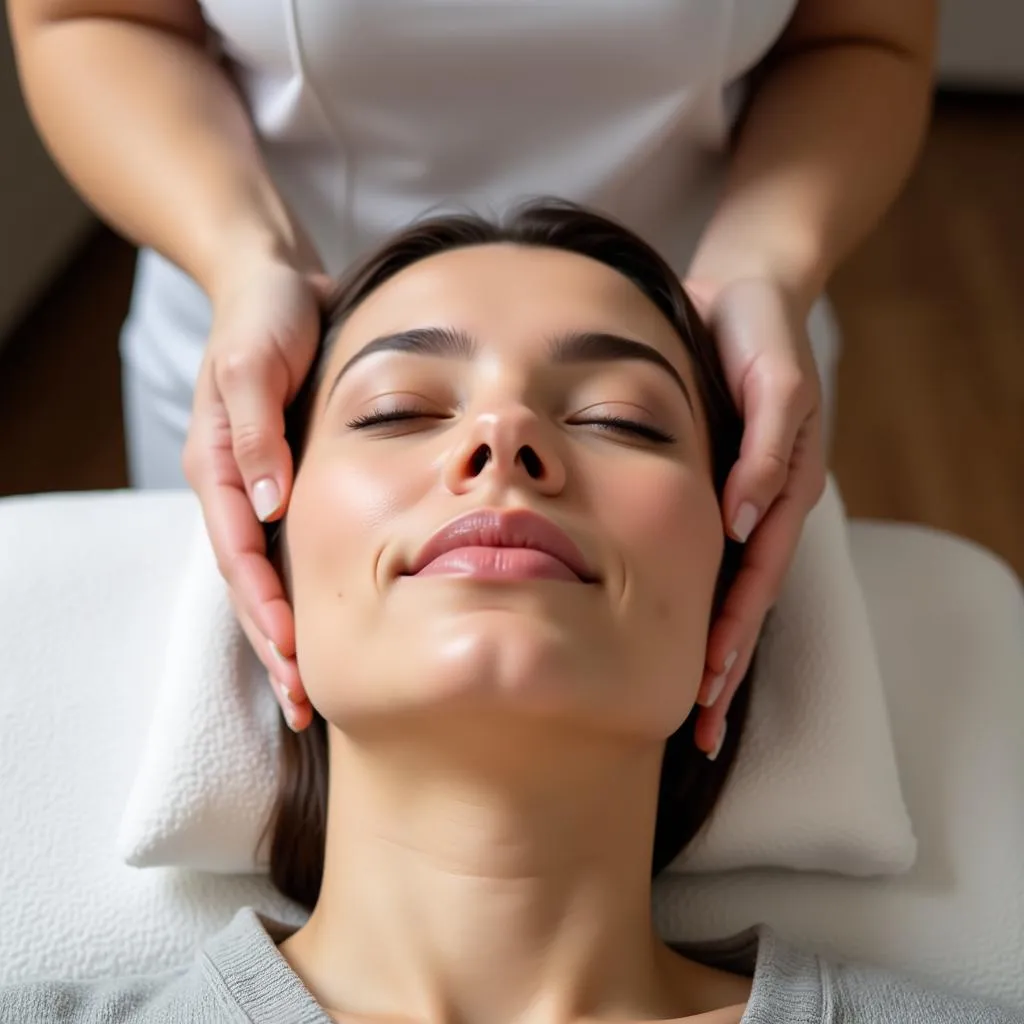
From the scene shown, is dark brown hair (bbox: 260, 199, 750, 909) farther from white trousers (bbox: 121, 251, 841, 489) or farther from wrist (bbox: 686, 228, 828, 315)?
white trousers (bbox: 121, 251, 841, 489)

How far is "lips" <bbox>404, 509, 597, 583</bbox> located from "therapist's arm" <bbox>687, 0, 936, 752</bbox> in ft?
0.64

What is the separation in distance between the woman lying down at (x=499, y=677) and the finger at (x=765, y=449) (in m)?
0.04

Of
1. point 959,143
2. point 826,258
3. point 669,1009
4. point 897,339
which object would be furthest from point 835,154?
point 959,143

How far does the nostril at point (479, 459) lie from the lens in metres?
0.91

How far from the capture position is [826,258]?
1218 millimetres

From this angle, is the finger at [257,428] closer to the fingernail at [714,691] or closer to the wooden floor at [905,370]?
the fingernail at [714,691]

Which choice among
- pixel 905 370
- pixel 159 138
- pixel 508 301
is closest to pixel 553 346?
pixel 508 301

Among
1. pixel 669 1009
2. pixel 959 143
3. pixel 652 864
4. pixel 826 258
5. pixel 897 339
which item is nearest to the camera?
pixel 669 1009

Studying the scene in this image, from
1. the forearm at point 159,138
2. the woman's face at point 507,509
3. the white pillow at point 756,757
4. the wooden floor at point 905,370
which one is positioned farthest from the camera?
the wooden floor at point 905,370

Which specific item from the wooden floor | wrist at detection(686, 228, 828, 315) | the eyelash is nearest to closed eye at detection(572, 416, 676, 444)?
the eyelash

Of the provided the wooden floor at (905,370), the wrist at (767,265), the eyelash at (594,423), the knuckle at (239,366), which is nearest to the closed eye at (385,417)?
the eyelash at (594,423)

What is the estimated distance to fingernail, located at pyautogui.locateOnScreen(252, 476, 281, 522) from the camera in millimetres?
1005

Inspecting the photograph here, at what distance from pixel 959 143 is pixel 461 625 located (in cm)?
329

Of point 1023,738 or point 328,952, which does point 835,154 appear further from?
point 328,952
